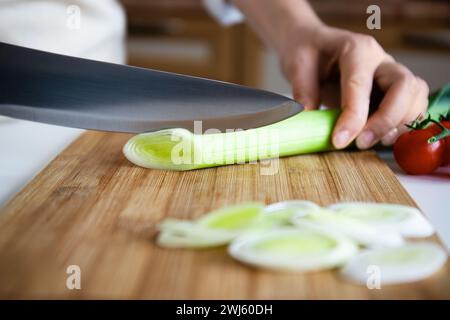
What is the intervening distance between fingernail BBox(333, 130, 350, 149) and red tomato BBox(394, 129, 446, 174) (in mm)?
93

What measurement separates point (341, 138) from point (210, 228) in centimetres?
48

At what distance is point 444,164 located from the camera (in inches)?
48.1

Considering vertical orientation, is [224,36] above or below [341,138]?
below

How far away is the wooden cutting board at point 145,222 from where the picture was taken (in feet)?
2.36

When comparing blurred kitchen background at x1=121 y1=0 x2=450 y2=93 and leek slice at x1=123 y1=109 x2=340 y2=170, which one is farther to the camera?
blurred kitchen background at x1=121 y1=0 x2=450 y2=93

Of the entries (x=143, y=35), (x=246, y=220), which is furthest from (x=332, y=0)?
(x=246, y=220)

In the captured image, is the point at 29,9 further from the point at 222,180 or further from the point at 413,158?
the point at 413,158

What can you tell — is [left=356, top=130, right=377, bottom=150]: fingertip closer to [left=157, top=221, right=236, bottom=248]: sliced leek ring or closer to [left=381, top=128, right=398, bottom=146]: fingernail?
[left=381, top=128, right=398, bottom=146]: fingernail

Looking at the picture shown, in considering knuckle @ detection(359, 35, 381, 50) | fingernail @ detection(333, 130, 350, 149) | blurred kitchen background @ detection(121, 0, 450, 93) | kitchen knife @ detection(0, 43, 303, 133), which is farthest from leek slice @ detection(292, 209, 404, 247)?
blurred kitchen background @ detection(121, 0, 450, 93)

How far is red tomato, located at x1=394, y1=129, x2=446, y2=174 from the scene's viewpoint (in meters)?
1.16

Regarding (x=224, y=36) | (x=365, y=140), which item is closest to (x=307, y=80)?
(x=365, y=140)

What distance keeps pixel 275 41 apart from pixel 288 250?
95cm

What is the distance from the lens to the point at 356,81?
4.25ft

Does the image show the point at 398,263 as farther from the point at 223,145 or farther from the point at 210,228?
the point at 223,145
